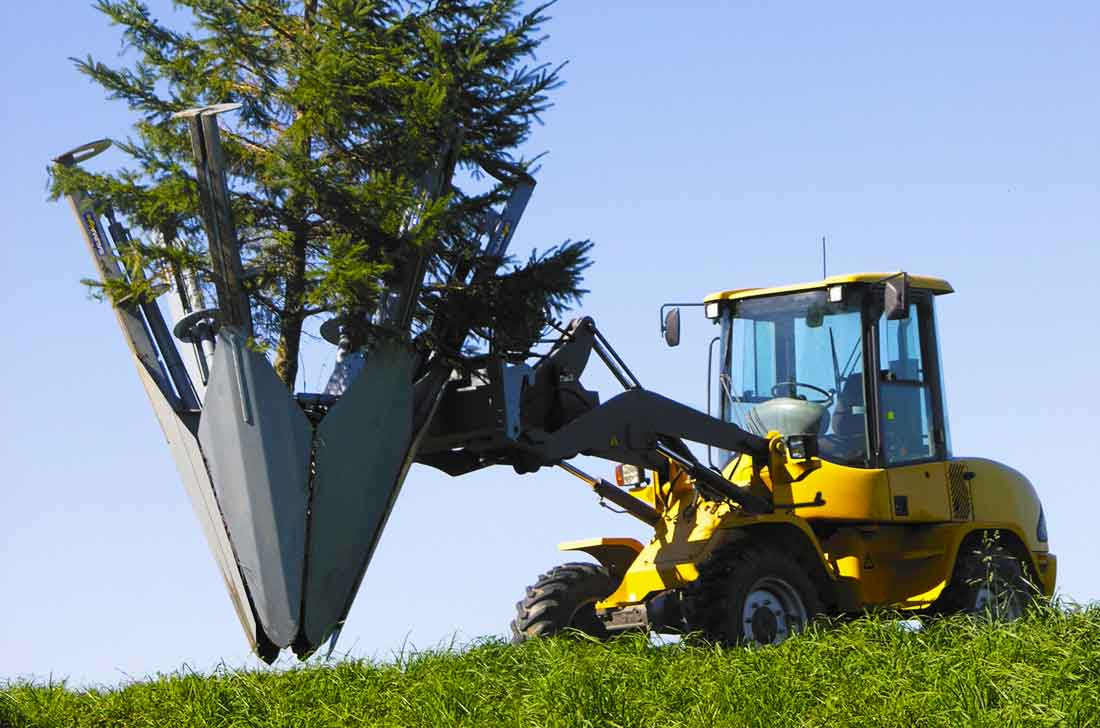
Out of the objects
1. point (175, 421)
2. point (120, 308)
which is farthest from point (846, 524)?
point (120, 308)

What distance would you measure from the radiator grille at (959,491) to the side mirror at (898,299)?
207 centimetres

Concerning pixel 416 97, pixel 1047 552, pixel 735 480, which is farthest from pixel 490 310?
pixel 1047 552

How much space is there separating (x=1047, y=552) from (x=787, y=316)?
3.49m

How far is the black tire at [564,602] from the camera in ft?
38.7

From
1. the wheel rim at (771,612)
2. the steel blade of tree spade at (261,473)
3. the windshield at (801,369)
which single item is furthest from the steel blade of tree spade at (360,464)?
the windshield at (801,369)

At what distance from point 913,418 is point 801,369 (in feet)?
3.48

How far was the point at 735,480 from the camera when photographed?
39.8 feet

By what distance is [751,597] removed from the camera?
10.8m

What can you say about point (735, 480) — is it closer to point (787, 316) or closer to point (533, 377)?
point (787, 316)

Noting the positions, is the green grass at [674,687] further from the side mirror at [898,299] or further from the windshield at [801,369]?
the side mirror at [898,299]

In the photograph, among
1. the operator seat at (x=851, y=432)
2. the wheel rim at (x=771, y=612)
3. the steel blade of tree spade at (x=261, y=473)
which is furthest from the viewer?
the operator seat at (x=851, y=432)

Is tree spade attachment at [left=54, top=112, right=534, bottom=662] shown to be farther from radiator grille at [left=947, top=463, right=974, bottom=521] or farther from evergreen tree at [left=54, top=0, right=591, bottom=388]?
radiator grille at [left=947, top=463, right=974, bottom=521]

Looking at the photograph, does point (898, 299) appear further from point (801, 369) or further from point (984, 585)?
point (984, 585)

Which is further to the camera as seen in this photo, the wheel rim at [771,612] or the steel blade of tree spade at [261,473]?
the wheel rim at [771,612]
